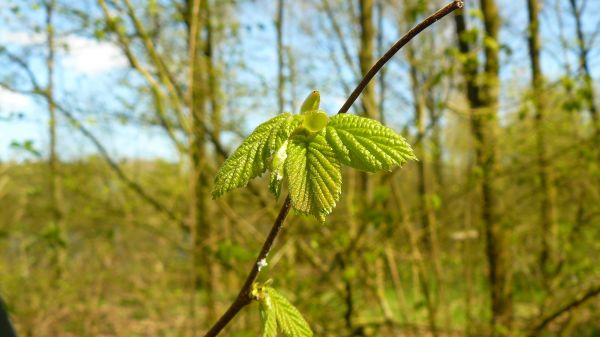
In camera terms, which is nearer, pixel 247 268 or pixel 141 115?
pixel 247 268

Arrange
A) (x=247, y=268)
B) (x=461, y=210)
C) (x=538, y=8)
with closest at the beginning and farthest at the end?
(x=247, y=268) → (x=461, y=210) → (x=538, y=8)

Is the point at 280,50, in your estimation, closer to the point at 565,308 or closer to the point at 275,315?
the point at 565,308

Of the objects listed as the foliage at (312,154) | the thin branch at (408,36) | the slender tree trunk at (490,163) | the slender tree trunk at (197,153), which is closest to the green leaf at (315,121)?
the foliage at (312,154)

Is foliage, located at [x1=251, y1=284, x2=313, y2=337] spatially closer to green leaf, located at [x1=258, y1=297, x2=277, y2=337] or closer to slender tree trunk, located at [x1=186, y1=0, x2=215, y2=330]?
green leaf, located at [x1=258, y1=297, x2=277, y2=337]

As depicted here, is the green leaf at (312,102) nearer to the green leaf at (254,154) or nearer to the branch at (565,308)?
the green leaf at (254,154)

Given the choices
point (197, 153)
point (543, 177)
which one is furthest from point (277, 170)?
point (543, 177)

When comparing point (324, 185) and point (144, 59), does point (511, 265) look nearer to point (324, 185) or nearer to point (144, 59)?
point (144, 59)

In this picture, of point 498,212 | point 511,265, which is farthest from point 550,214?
point 498,212
